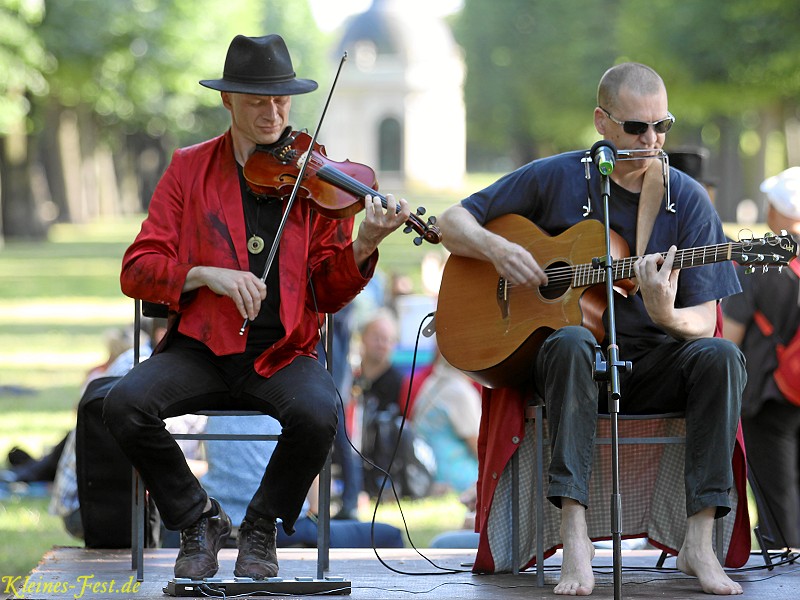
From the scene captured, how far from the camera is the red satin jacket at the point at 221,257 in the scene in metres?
4.76

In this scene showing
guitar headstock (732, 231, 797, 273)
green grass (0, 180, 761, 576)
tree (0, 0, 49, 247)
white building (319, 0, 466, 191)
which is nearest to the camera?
guitar headstock (732, 231, 797, 273)

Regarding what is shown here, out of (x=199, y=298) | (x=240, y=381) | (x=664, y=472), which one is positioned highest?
(x=199, y=298)

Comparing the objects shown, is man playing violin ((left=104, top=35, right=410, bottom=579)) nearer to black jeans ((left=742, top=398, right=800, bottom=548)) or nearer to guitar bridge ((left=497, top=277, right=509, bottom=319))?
guitar bridge ((left=497, top=277, right=509, bottom=319))

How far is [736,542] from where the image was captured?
16.6ft

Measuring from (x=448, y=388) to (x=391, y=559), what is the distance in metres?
3.67

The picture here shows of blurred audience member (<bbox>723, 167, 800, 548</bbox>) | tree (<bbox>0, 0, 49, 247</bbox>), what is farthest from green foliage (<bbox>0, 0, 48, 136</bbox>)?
blurred audience member (<bbox>723, 167, 800, 548</bbox>)

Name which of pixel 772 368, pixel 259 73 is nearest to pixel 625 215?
pixel 259 73

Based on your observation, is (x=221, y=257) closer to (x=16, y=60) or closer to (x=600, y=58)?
(x=16, y=60)

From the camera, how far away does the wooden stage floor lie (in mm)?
4641

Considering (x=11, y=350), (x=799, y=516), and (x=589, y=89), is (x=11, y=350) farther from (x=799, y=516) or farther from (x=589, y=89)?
(x=589, y=89)

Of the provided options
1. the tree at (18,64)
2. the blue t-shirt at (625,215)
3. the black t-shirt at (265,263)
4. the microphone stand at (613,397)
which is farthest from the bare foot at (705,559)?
the tree at (18,64)

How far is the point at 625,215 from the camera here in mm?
5027

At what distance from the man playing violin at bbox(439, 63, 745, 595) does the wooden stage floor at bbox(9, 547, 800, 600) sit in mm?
176

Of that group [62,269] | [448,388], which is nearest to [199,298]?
[448,388]
